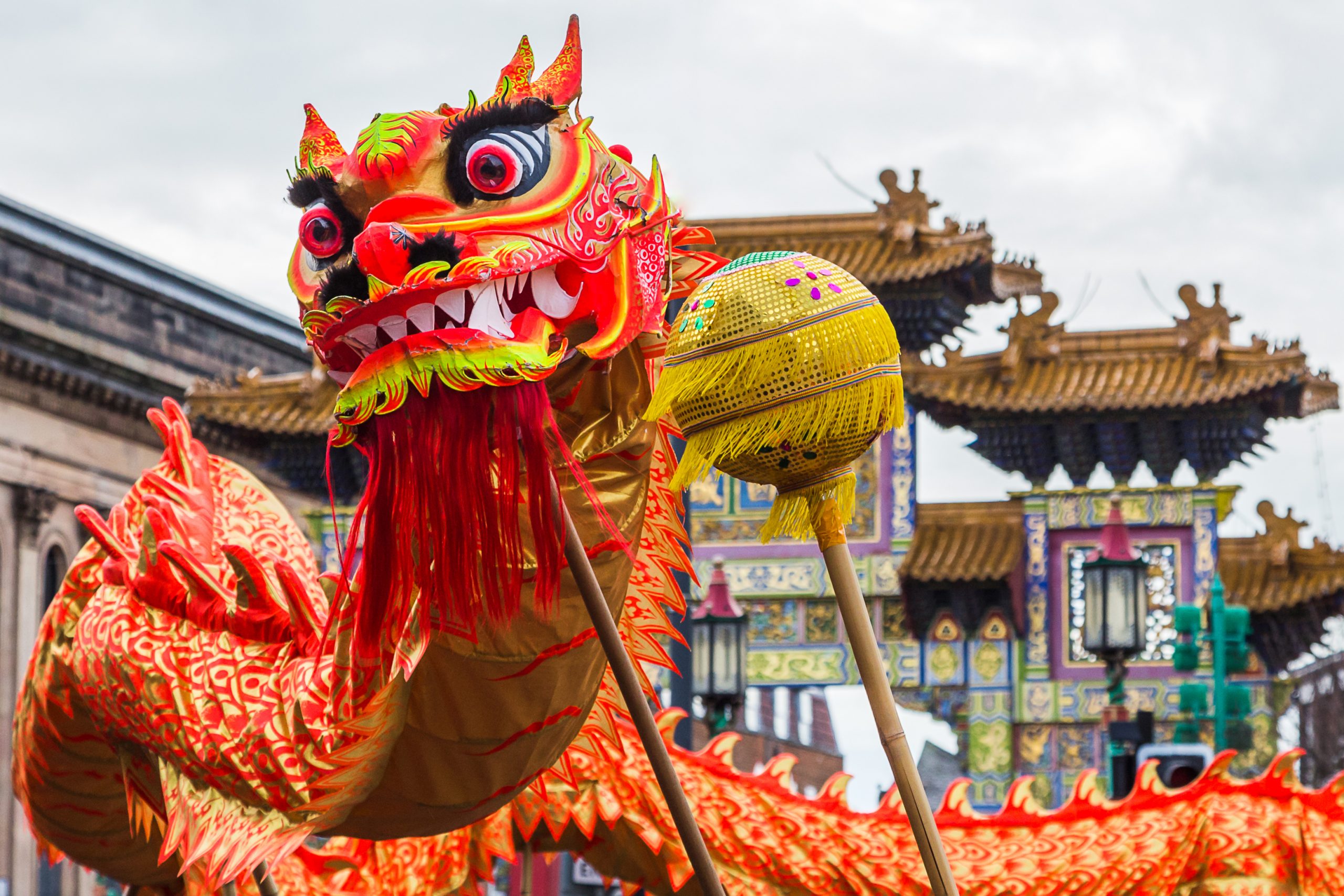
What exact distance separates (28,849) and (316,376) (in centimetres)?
683

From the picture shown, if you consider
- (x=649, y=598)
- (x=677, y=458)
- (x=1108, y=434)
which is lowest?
(x=649, y=598)

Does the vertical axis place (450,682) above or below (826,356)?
below

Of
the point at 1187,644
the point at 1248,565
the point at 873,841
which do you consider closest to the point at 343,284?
the point at 873,841

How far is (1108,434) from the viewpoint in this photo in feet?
54.3

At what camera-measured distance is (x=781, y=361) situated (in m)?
3.31

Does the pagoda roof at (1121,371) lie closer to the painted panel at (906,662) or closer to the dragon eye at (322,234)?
→ the painted panel at (906,662)

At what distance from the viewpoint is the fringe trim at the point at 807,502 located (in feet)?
11.2

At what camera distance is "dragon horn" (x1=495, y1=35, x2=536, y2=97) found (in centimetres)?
350

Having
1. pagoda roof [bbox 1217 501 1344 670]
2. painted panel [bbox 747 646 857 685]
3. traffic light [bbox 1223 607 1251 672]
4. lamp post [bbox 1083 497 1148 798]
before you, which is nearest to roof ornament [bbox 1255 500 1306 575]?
pagoda roof [bbox 1217 501 1344 670]

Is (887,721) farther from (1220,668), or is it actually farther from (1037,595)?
(1037,595)

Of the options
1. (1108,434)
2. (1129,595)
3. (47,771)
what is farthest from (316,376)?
(47,771)

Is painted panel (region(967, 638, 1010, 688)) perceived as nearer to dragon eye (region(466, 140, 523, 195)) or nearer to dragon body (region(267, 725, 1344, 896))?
dragon body (region(267, 725, 1344, 896))

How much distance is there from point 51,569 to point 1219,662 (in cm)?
1497

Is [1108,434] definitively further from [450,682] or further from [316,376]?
[450,682]
